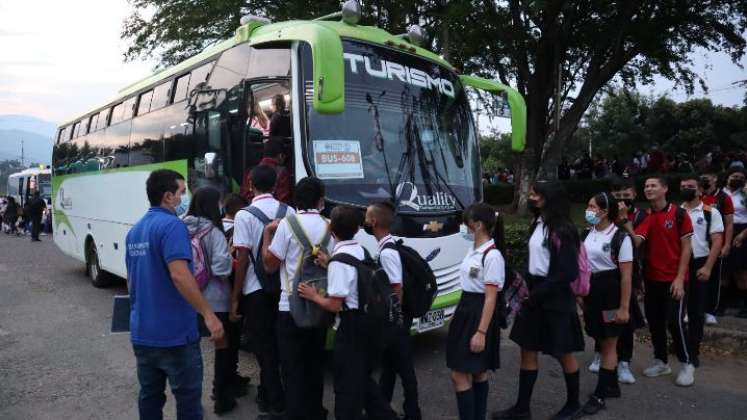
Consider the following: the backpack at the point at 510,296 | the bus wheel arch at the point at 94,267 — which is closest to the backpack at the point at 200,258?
the backpack at the point at 510,296

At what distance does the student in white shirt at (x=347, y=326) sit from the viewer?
351 cm

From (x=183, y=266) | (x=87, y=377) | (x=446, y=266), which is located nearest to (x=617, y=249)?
(x=446, y=266)

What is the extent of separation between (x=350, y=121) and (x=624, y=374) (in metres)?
3.31

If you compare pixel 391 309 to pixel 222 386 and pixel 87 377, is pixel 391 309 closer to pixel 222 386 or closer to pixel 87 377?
pixel 222 386

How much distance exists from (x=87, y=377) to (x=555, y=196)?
4.48 metres

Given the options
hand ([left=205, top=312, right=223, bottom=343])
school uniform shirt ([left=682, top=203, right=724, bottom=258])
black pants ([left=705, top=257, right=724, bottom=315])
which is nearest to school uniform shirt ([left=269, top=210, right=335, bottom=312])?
hand ([left=205, top=312, right=223, bottom=343])

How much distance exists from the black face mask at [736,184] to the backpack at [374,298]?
508cm

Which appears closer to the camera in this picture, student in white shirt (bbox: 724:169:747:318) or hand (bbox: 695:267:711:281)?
hand (bbox: 695:267:711:281)

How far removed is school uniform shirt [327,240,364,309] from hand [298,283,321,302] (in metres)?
0.13

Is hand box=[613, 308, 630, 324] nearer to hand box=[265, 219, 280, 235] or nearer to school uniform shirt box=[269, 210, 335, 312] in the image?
school uniform shirt box=[269, 210, 335, 312]

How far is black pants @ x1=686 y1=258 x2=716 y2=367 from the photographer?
5168 mm

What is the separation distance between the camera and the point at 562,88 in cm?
1759

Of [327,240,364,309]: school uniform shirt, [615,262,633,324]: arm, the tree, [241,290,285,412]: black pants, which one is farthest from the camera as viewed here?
the tree

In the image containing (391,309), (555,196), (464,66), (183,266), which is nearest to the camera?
(183,266)
